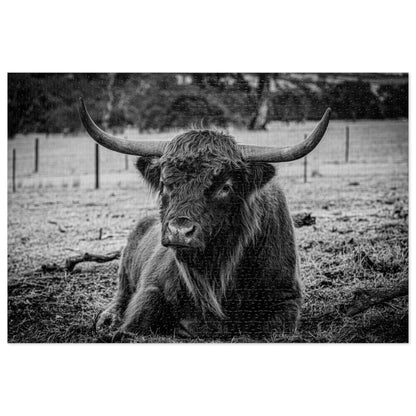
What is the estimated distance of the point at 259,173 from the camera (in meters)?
3.23

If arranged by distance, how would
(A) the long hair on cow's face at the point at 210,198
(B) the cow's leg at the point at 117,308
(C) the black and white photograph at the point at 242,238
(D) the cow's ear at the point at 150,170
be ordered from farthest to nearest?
1. (B) the cow's leg at the point at 117,308
2. (C) the black and white photograph at the point at 242,238
3. (D) the cow's ear at the point at 150,170
4. (A) the long hair on cow's face at the point at 210,198

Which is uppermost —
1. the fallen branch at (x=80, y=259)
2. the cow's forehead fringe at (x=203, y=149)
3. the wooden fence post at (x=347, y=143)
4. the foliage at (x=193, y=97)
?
the foliage at (x=193, y=97)

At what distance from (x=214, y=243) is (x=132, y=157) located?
1043mm

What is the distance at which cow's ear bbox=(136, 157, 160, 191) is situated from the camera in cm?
333

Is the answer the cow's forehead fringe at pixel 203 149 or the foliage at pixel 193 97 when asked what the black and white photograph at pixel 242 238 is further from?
the cow's forehead fringe at pixel 203 149

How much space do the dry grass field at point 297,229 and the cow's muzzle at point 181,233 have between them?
3.11 feet

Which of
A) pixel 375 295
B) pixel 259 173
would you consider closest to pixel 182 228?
pixel 259 173

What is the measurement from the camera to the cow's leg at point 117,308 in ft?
12.5

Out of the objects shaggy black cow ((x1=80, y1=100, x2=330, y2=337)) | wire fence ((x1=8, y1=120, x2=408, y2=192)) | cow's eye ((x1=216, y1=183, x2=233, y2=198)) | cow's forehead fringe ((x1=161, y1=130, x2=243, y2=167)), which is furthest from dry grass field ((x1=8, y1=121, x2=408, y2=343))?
cow's eye ((x1=216, y1=183, x2=233, y2=198))

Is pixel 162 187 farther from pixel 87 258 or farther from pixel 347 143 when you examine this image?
pixel 347 143

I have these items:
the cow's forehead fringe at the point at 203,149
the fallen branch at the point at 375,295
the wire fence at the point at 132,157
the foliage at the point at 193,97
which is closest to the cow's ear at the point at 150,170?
the cow's forehead fringe at the point at 203,149

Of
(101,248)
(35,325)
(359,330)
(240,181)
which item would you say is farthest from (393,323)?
(35,325)

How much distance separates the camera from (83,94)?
4012 millimetres
